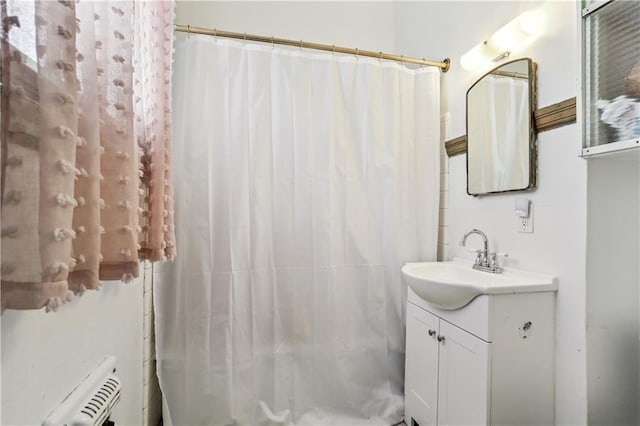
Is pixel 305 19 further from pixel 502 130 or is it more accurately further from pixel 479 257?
pixel 479 257

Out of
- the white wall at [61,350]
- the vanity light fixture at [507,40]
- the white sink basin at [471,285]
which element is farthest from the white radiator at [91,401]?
the vanity light fixture at [507,40]

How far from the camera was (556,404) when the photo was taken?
118 cm

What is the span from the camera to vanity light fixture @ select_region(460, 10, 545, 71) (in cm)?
129

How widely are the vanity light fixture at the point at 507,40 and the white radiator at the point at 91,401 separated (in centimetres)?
194

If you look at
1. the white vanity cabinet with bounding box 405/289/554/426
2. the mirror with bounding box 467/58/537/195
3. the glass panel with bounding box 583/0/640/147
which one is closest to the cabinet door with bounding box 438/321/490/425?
the white vanity cabinet with bounding box 405/289/554/426

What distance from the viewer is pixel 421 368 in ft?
4.94

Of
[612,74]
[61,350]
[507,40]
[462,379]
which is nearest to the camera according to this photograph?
[61,350]

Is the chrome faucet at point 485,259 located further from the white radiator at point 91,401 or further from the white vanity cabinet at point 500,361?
the white radiator at point 91,401

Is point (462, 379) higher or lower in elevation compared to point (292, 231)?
lower

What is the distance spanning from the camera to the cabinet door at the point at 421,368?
1.41m

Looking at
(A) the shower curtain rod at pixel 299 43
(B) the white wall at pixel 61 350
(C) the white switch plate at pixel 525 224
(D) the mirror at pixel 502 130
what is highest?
(A) the shower curtain rod at pixel 299 43

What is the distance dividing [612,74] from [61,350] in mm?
1682

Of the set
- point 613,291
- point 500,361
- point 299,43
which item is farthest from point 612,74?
point 299,43

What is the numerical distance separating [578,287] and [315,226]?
3.65 feet
